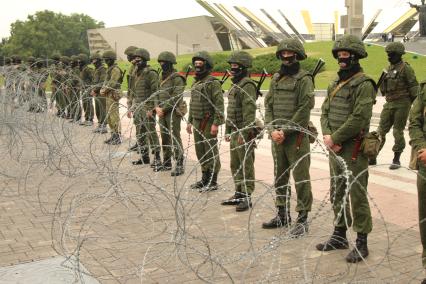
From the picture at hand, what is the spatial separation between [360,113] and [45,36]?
236 feet

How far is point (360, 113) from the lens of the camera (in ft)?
14.6

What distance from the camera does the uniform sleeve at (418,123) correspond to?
3936 millimetres

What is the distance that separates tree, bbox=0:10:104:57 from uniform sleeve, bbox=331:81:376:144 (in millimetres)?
63841

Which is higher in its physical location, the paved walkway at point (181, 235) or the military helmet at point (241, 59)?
the military helmet at point (241, 59)

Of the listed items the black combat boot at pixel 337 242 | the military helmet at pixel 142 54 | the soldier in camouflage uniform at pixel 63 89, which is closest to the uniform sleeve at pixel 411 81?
the black combat boot at pixel 337 242

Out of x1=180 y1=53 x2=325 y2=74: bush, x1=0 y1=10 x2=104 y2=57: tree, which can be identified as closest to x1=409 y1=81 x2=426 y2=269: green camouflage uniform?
x1=180 y1=53 x2=325 y2=74: bush

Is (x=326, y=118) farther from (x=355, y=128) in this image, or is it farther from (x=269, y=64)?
(x=269, y=64)

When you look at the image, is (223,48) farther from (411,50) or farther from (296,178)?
(296,178)

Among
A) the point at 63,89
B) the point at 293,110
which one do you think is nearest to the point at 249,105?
the point at 293,110

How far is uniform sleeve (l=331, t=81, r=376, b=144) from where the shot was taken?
4.46 meters

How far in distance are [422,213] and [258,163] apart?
16.6 feet

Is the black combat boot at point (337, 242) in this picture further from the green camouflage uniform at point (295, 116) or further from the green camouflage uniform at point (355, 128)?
the green camouflage uniform at point (295, 116)

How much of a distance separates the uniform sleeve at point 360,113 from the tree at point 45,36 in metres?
63.8

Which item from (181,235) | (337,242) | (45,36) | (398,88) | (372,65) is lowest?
(337,242)
